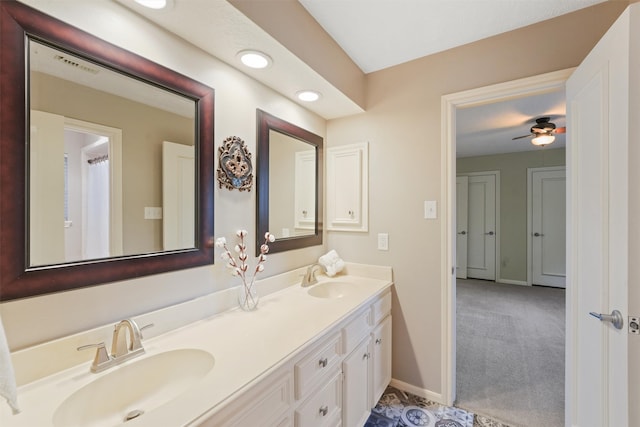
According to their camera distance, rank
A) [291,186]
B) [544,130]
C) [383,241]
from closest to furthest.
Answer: [291,186] < [383,241] < [544,130]

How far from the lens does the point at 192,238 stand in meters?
1.31

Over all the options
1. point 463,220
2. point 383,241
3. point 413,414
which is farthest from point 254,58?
point 463,220

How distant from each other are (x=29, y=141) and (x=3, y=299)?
1.56ft

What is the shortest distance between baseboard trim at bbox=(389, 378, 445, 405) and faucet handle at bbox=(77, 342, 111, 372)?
1.85 metres

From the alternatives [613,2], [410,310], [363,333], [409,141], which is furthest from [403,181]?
[613,2]

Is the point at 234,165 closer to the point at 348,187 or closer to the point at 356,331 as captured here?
the point at 348,187

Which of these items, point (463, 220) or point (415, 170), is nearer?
point (415, 170)

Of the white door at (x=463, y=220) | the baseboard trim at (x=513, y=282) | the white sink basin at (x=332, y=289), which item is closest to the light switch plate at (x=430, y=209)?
the white sink basin at (x=332, y=289)

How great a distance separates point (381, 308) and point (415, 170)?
989 mm

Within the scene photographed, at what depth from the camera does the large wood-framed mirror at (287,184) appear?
169cm

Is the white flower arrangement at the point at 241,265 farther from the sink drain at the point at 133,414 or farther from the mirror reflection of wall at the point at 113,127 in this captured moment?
the sink drain at the point at 133,414

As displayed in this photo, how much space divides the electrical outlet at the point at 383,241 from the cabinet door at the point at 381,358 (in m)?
0.50

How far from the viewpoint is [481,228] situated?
542 cm

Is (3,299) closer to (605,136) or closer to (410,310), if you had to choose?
(410,310)
